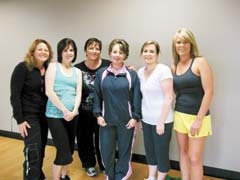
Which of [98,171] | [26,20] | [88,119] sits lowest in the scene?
[98,171]

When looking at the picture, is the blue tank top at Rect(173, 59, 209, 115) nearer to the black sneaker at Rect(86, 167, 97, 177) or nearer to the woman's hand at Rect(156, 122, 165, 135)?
the woman's hand at Rect(156, 122, 165, 135)

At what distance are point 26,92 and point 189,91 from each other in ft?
4.76

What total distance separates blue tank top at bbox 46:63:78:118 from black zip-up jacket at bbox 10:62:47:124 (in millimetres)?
110

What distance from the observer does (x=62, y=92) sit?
8.90ft

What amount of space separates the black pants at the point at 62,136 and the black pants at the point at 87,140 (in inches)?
17.5

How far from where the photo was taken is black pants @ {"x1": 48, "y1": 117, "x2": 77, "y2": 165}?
271 cm

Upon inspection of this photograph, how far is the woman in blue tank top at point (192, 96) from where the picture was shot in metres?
2.44

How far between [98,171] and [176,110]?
1302mm

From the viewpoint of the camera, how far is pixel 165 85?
259 centimetres

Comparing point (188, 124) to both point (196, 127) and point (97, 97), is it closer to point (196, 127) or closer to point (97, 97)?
point (196, 127)

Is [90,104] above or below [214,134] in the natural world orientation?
above

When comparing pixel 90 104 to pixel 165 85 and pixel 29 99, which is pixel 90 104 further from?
pixel 165 85

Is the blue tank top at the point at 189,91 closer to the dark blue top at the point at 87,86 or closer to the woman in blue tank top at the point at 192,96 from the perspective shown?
the woman in blue tank top at the point at 192,96

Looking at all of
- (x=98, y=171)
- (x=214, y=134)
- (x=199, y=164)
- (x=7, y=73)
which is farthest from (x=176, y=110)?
(x=7, y=73)
